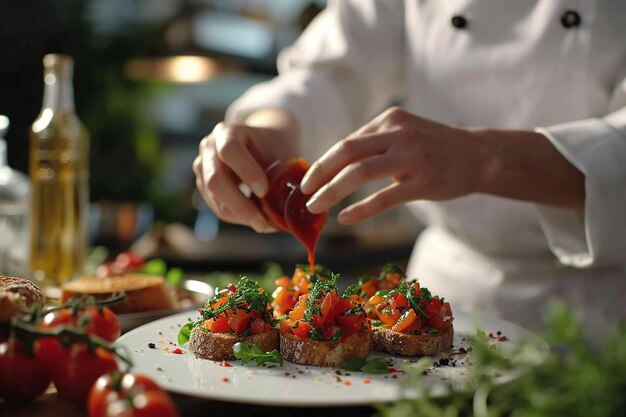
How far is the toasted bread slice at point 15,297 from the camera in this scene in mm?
1165

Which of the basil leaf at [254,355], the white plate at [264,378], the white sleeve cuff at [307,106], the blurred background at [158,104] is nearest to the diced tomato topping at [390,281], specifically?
the white plate at [264,378]

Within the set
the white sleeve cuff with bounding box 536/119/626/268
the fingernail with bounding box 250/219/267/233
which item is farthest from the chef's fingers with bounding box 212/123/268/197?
the white sleeve cuff with bounding box 536/119/626/268

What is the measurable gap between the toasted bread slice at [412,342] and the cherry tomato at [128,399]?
671 millimetres

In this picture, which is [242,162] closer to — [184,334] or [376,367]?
[184,334]

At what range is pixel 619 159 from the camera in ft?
5.88

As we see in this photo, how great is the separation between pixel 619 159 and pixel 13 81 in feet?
15.6

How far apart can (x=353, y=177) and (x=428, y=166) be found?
0.60ft

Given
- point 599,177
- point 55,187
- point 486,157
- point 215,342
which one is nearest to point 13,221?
point 55,187

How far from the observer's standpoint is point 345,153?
162 cm

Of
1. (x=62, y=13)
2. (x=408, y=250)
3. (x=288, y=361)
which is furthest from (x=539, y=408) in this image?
(x=62, y=13)

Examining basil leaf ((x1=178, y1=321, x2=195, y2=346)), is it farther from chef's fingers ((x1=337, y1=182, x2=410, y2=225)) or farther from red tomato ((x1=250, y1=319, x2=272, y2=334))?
chef's fingers ((x1=337, y1=182, x2=410, y2=225))

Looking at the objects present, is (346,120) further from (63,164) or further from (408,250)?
(408,250)

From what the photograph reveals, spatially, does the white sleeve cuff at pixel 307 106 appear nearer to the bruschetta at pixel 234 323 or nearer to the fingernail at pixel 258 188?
the fingernail at pixel 258 188

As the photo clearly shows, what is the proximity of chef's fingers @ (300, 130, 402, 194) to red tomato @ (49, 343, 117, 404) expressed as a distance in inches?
25.8
